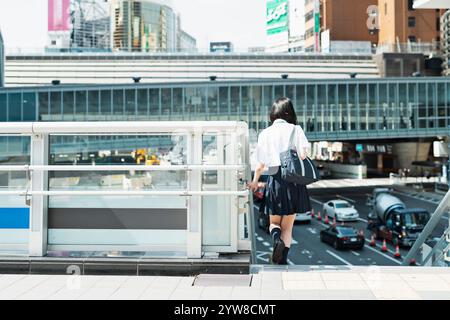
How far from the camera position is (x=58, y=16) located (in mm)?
160625

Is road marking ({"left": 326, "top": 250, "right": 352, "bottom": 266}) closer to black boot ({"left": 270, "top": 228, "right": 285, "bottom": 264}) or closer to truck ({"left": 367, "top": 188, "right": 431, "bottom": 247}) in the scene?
truck ({"left": 367, "top": 188, "right": 431, "bottom": 247})

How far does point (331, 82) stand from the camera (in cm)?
5584

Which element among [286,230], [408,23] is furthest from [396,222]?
[408,23]

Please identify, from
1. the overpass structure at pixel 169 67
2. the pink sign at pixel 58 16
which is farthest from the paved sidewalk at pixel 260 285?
the pink sign at pixel 58 16

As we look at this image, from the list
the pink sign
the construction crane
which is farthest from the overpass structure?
the construction crane

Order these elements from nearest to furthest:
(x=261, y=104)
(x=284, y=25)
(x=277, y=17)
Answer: (x=261, y=104)
(x=284, y=25)
(x=277, y=17)

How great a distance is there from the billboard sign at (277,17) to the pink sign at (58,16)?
6157cm

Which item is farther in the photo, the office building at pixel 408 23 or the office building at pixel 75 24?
the office building at pixel 75 24

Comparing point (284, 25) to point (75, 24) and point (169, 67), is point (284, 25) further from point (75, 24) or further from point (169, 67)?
point (75, 24)

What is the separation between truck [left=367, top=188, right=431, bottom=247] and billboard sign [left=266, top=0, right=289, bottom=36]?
101 meters

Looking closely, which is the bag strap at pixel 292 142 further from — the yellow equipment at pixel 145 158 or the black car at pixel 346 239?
the black car at pixel 346 239

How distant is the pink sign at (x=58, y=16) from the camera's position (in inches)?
6122

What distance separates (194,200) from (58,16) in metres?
168
